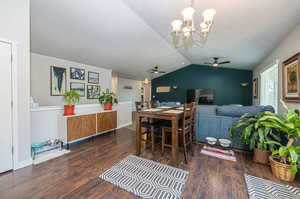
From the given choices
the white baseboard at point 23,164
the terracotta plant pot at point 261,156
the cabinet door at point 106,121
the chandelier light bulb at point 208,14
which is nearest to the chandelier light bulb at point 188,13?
the chandelier light bulb at point 208,14

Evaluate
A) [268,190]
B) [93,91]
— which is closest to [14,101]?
[93,91]

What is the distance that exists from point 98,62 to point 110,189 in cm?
405

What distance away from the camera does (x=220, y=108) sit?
3006mm

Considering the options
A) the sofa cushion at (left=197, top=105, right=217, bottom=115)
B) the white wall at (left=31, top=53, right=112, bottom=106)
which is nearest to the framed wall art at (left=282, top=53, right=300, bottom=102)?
→ the sofa cushion at (left=197, top=105, right=217, bottom=115)

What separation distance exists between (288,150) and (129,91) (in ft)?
26.6

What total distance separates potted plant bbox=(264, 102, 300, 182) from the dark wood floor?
0.14 m

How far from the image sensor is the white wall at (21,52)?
75.3 inches

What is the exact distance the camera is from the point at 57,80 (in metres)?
3.78

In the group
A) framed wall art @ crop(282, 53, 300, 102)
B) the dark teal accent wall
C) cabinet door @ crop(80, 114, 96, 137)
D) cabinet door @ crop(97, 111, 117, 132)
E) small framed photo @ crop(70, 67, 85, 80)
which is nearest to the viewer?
framed wall art @ crop(282, 53, 300, 102)

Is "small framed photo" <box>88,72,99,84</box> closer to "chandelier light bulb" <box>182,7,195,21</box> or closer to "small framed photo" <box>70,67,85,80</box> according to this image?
"small framed photo" <box>70,67,85,80</box>

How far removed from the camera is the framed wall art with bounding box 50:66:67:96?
12.0 ft

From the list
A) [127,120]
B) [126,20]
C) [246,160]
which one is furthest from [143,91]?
[246,160]

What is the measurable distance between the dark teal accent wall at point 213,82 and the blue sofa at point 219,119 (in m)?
4.83

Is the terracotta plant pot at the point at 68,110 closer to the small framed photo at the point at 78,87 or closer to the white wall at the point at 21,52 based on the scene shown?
the white wall at the point at 21,52
